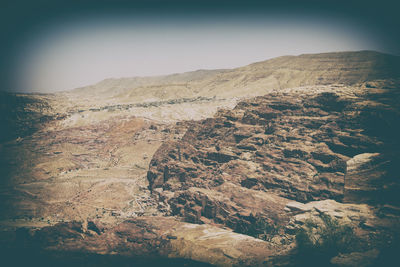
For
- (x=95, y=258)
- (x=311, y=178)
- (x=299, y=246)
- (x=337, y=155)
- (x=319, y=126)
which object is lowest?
(x=95, y=258)

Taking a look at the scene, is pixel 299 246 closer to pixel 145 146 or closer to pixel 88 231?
pixel 88 231

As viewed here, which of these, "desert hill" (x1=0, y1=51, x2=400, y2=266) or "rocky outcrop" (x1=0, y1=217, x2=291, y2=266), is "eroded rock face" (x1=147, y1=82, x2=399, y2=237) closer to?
"desert hill" (x1=0, y1=51, x2=400, y2=266)

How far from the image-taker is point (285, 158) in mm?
71188

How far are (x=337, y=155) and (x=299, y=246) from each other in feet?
74.1

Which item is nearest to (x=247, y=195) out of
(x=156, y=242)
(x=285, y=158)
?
(x=285, y=158)

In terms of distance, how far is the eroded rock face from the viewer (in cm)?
6266

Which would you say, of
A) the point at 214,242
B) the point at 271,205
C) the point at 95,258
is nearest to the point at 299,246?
the point at 271,205

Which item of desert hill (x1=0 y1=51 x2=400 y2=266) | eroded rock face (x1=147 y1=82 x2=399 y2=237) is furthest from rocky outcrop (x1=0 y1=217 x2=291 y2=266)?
eroded rock face (x1=147 y1=82 x2=399 y2=237)

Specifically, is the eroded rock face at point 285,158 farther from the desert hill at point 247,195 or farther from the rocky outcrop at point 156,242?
the rocky outcrop at point 156,242

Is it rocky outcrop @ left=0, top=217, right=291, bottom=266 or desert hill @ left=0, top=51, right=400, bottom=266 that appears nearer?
desert hill @ left=0, top=51, right=400, bottom=266

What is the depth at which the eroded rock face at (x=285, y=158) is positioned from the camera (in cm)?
6266

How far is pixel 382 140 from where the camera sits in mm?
64750

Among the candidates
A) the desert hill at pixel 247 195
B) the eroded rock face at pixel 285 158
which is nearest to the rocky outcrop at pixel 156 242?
the desert hill at pixel 247 195

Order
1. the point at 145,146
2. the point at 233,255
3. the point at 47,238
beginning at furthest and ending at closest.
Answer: the point at 145,146, the point at 47,238, the point at 233,255
